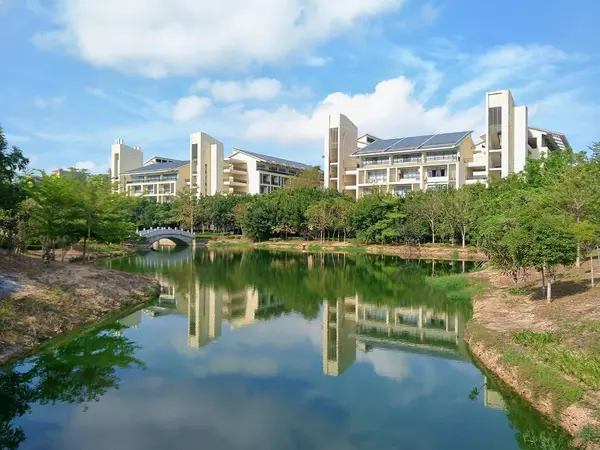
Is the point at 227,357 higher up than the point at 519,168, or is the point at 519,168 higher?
the point at 519,168

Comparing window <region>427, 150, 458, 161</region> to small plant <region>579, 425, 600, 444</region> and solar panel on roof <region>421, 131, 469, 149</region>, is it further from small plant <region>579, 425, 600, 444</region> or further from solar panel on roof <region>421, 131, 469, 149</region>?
small plant <region>579, 425, 600, 444</region>

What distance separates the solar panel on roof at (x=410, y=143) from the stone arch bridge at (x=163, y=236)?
74.5 feet

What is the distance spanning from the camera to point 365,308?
16.4 metres

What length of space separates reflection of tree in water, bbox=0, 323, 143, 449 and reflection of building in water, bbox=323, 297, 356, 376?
425 cm

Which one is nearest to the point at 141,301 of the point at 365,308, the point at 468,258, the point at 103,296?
the point at 103,296

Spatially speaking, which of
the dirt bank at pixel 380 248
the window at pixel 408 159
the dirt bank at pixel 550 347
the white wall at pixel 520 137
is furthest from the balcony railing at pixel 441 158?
the dirt bank at pixel 550 347

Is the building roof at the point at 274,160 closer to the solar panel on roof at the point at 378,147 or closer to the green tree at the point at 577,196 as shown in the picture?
the solar panel on roof at the point at 378,147

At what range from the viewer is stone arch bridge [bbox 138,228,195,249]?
40466mm

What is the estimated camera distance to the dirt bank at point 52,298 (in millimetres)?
10516

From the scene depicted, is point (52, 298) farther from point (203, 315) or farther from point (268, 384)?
point (268, 384)

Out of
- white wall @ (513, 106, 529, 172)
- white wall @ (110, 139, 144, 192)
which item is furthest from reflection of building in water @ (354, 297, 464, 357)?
white wall @ (110, 139, 144, 192)

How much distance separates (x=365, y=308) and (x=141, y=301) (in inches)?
315

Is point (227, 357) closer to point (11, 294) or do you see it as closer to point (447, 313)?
point (11, 294)

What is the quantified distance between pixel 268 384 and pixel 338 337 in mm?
4029
